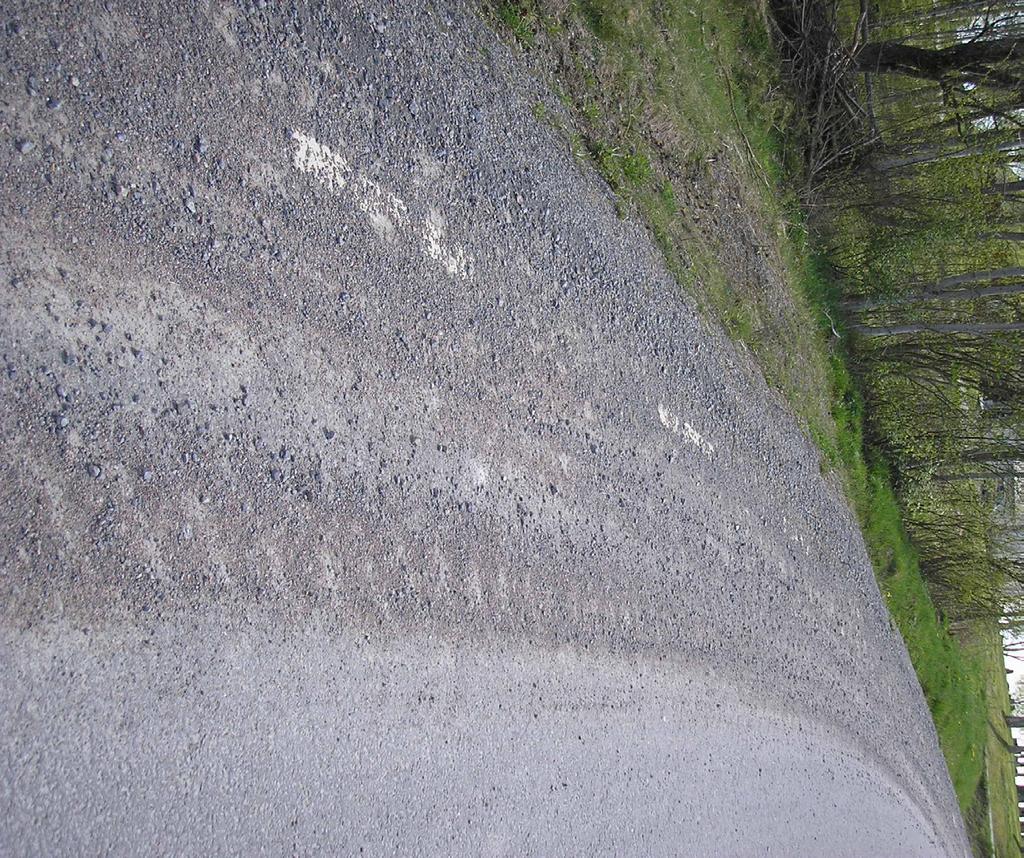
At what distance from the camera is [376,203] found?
14.1 ft

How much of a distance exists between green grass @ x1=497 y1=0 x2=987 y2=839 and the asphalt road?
41cm

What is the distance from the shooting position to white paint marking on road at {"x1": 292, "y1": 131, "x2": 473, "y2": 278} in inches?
158

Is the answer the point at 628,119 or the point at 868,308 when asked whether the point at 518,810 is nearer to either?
the point at 628,119

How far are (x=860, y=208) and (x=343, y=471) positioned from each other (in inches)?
291

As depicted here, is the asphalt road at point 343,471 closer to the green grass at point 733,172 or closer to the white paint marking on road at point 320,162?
the white paint marking on road at point 320,162

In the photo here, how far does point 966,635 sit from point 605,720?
1045 cm

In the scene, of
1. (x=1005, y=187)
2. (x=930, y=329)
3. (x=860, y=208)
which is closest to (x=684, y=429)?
(x=860, y=208)

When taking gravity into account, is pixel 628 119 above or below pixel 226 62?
above

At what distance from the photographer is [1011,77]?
8.34 m

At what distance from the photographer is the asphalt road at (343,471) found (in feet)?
10.2

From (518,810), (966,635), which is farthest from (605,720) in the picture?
(966,635)

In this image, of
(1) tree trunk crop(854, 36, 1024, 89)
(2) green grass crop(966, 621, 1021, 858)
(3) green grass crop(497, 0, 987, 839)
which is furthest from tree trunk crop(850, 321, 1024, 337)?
(2) green grass crop(966, 621, 1021, 858)

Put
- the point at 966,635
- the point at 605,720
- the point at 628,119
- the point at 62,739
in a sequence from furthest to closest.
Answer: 1. the point at 966,635
2. the point at 628,119
3. the point at 605,720
4. the point at 62,739

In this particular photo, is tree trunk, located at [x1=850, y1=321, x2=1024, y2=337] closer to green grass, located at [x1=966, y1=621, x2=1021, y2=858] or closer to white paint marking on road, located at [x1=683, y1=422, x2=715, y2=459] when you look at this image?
white paint marking on road, located at [x1=683, y1=422, x2=715, y2=459]
